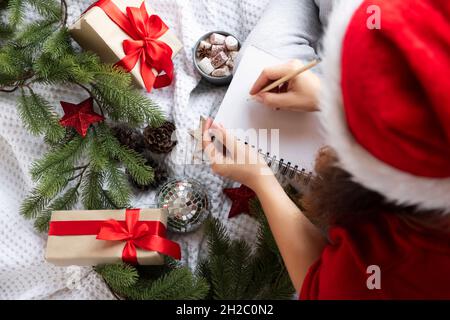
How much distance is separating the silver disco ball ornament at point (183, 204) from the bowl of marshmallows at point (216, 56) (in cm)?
26

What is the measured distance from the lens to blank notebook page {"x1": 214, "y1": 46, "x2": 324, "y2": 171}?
0.82 metres

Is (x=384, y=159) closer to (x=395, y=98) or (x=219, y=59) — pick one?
(x=395, y=98)

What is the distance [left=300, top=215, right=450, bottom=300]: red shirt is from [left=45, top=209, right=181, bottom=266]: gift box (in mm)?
328

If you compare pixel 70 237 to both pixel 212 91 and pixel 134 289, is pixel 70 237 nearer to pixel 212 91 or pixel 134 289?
pixel 134 289

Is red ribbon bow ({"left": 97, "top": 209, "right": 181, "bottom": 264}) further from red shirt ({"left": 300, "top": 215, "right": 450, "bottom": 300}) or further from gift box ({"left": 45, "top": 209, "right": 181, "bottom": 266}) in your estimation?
red shirt ({"left": 300, "top": 215, "right": 450, "bottom": 300})

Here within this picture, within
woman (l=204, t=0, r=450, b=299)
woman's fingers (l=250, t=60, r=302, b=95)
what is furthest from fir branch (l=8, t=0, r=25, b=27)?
woman (l=204, t=0, r=450, b=299)

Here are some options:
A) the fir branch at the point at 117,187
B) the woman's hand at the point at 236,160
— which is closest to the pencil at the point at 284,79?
the woman's hand at the point at 236,160

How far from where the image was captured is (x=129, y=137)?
92cm

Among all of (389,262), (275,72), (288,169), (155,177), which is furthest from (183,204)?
(389,262)

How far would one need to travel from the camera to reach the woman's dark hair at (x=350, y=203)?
51 centimetres

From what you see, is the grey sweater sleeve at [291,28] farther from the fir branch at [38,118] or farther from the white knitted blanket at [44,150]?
the fir branch at [38,118]

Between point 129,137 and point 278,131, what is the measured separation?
33 centimetres

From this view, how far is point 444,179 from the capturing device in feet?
1.47

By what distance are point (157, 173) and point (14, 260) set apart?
0.35 m
